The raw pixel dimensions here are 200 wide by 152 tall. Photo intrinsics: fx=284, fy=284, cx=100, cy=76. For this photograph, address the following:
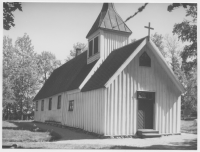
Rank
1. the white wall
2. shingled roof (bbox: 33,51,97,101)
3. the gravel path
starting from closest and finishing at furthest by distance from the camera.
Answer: the gravel path, shingled roof (bbox: 33,51,97,101), the white wall

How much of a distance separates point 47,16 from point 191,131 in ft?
35.7

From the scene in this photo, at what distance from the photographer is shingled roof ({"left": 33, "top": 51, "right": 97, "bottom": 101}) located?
20062 mm

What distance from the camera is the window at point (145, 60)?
16469 mm

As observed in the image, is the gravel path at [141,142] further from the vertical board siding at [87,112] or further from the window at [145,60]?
the window at [145,60]

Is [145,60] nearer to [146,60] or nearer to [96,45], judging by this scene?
[146,60]

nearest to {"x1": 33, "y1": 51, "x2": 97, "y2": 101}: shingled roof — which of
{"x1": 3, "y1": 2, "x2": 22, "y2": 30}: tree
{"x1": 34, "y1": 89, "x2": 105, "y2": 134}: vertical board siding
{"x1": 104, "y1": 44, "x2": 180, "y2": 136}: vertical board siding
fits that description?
{"x1": 34, "y1": 89, "x2": 105, "y2": 134}: vertical board siding

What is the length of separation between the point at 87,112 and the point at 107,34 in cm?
591

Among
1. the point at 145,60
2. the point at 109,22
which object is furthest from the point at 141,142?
the point at 109,22

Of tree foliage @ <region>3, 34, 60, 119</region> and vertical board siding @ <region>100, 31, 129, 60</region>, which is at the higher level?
vertical board siding @ <region>100, 31, 129, 60</region>

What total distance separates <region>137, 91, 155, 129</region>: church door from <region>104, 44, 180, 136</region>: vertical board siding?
0.24 metres

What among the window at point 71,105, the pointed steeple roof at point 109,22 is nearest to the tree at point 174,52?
the pointed steeple roof at point 109,22

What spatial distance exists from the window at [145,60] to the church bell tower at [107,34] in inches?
143

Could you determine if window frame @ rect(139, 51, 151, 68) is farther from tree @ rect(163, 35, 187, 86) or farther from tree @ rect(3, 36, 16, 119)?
tree @ rect(3, 36, 16, 119)

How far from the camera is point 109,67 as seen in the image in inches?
667
